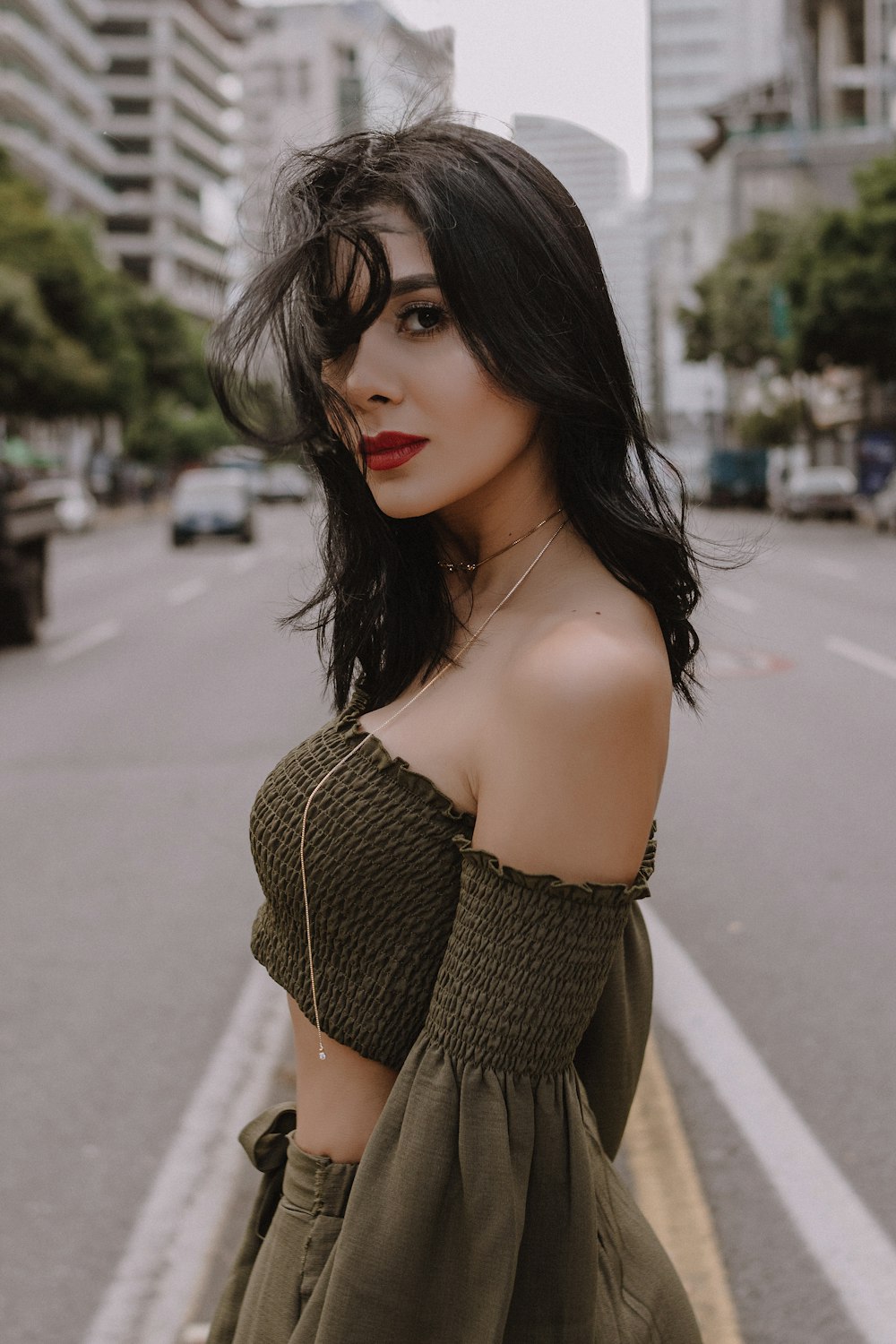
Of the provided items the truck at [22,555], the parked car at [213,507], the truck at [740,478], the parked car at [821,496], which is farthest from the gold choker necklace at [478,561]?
the truck at [740,478]

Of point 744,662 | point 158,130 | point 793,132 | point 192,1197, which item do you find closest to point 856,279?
point 744,662

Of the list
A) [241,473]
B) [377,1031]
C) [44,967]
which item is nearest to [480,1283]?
[377,1031]

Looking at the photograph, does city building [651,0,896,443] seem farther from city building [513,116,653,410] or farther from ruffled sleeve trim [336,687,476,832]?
ruffled sleeve trim [336,687,476,832]

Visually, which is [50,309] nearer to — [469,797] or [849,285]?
[849,285]

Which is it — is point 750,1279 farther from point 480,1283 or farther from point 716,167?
point 716,167

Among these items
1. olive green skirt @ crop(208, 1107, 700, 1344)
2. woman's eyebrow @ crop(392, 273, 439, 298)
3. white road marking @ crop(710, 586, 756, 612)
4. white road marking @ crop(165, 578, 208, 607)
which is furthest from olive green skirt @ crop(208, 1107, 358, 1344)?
white road marking @ crop(165, 578, 208, 607)

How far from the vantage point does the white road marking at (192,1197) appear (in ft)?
9.80

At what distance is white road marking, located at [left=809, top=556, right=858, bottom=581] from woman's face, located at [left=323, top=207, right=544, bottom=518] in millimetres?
19409

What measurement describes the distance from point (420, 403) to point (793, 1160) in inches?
107

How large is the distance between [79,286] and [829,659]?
3090 centimetres

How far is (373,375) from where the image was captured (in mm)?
1420

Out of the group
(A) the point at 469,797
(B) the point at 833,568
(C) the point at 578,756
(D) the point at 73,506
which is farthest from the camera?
(D) the point at 73,506

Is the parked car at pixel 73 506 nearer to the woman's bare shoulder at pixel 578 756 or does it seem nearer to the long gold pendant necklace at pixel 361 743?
the long gold pendant necklace at pixel 361 743

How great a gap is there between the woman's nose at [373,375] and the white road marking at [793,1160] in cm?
227
